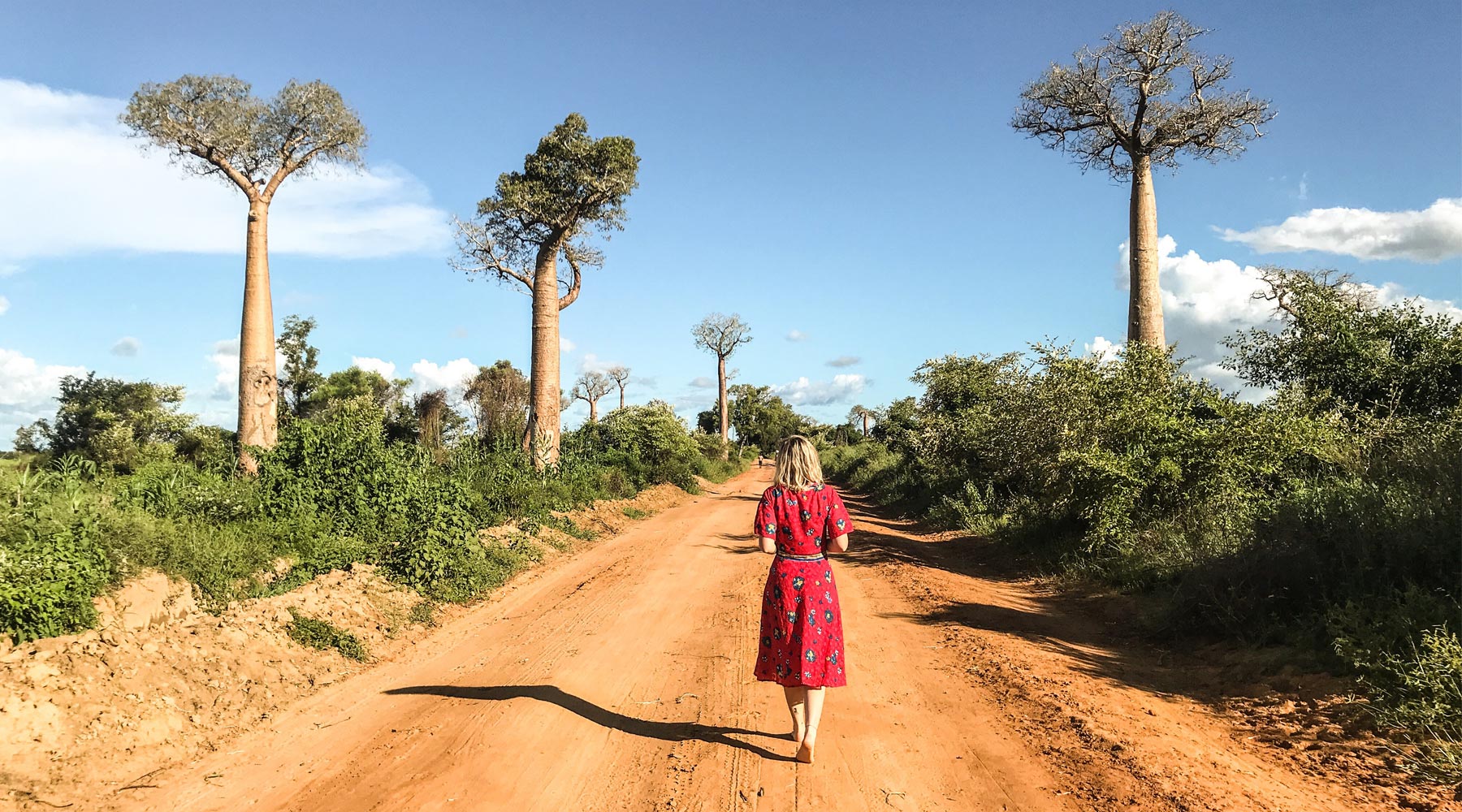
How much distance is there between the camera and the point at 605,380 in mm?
54656

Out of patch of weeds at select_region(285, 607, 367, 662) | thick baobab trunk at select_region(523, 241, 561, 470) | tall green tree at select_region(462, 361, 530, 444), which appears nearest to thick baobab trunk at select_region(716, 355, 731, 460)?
tall green tree at select_region(462, 361, 530, 444)

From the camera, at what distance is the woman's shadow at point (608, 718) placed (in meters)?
4.52

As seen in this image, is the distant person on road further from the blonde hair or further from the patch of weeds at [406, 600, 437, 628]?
the patch of weeds at [406, 600, 437, 628]

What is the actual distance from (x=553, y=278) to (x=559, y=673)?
1374 centimetres

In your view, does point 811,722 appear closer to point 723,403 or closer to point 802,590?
point 802,590

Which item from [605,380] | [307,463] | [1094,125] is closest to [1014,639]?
[307,463]

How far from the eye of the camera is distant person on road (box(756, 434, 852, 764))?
164 inches

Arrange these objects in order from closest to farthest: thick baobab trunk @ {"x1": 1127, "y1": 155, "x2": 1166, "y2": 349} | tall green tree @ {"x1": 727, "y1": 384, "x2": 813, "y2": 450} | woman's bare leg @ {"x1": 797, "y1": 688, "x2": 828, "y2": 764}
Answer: woman's bare leg @ {"x1": 797, "y1": 688, "x2": 828, "y2": 764}, thick baobab trunk @ {"x1": 1127, "y1": 155, "x2": 1166, "y2": 349}, tall green tree @ {"x1": 727, "y1": 384, "x2": 813, "y2": 450}

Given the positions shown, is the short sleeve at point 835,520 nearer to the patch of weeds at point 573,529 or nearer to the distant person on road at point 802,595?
the distant person on road at point 802,595

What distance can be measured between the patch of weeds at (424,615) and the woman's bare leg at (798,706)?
15.2ft

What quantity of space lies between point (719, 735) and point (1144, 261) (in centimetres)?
1126

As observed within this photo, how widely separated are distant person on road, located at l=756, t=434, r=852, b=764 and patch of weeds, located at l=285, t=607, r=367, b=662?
3939mm

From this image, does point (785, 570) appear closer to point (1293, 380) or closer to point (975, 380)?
point (1293, 380)

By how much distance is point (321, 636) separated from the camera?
634 centimetres
